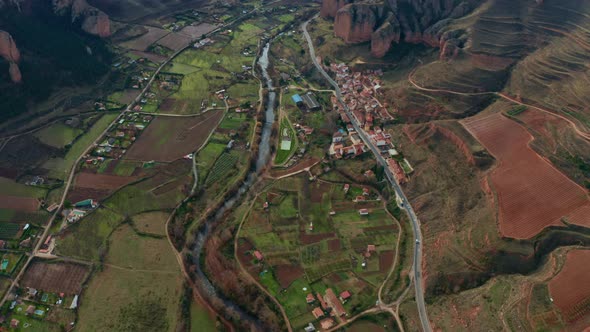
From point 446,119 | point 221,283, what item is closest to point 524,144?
point 446,119

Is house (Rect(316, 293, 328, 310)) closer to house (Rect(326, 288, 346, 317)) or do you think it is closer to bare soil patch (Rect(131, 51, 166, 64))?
house (Rect(326, 288, 346, 317))

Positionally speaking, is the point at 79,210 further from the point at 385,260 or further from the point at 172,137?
the point at 385,260

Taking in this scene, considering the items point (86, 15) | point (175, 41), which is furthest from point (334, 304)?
point (86, 15)

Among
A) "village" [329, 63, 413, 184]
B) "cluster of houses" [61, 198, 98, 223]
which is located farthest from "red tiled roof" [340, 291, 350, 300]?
"cluster of houses" [61, 198, 98, 223]

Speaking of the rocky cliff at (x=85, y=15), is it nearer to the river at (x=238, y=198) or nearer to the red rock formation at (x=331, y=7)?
the river at (x=238, y=198)

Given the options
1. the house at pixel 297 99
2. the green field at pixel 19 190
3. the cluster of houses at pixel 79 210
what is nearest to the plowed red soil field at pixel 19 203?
the green field at pixel 19 190

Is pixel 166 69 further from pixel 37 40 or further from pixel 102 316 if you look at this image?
pixel 102 316
